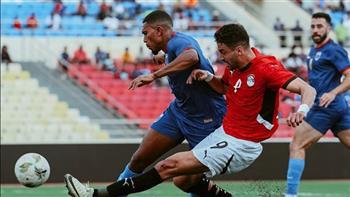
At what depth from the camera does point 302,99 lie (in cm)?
778

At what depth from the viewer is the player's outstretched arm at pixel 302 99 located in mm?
7586

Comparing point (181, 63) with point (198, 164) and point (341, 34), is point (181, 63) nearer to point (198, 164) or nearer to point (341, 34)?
point (198, 164)

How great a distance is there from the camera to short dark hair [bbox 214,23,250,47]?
8234mm

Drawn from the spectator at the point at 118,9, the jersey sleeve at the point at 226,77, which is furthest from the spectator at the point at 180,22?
the jersey sleeve at the point at 226,77

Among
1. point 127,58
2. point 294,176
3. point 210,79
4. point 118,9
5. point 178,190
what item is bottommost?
point 178,190

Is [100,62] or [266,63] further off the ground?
[266,63]

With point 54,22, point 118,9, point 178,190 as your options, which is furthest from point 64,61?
point 178,190

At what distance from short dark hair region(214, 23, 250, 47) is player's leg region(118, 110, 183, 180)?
1469mm

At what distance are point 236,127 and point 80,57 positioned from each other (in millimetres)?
16760

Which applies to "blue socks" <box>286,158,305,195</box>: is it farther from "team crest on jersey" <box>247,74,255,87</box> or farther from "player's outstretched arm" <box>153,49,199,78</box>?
"team crest on jersey" <box>247,74,255,87</box>

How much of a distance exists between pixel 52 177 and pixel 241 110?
8216mm

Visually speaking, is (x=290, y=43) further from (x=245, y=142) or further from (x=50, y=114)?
(x=245, y=142)

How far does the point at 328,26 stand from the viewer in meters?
11.3

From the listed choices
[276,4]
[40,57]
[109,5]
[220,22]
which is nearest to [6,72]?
[40,57]
